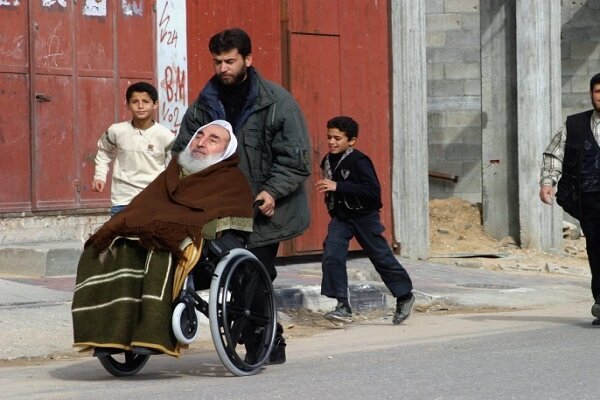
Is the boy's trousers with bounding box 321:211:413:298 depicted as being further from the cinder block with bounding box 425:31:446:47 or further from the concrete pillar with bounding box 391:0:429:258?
the cinder block with bounding box 425:31:446:47

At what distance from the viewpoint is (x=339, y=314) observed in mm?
10219

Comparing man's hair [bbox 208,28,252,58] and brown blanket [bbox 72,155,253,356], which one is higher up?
man's hair [bbox 208,28,252,58]

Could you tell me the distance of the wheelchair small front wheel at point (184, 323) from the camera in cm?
673

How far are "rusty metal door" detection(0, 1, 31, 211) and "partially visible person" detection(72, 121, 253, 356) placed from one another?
16.9ft

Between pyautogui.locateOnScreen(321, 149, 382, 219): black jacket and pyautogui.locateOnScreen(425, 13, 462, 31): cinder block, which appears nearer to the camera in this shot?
pyautogui.locateOnScreen(321, 149, 382, 219): black jacket

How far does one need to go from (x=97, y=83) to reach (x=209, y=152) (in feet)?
18.4

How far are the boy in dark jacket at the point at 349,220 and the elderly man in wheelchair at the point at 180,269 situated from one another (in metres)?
2.70

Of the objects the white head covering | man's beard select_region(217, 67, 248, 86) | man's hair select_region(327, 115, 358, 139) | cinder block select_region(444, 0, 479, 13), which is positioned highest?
cinder block select_region(444, 0, 479, 13)

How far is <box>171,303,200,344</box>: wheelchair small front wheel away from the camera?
22.1 ft

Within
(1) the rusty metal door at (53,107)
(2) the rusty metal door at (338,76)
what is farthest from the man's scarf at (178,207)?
(2) the rusty metal door at (338,76)

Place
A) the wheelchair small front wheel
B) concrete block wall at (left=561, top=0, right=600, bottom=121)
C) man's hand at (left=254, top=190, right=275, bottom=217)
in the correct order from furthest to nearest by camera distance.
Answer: concrete block wall at (left=561, top=0, right=600, bottom=121), man's hand at (left=254, top=190, right=275, bottom=217), the wheelchair small front wheel

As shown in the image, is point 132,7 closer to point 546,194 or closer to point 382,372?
point 546,194

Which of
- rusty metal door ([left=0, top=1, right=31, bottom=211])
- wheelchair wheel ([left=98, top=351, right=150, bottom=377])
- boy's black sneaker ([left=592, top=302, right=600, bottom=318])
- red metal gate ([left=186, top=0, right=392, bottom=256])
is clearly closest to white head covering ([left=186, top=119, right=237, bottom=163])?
wheelchair wheel ([left=98, top=351, right=150, bottom=377])

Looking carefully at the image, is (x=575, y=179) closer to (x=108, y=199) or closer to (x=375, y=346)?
(x=375, y=346)
